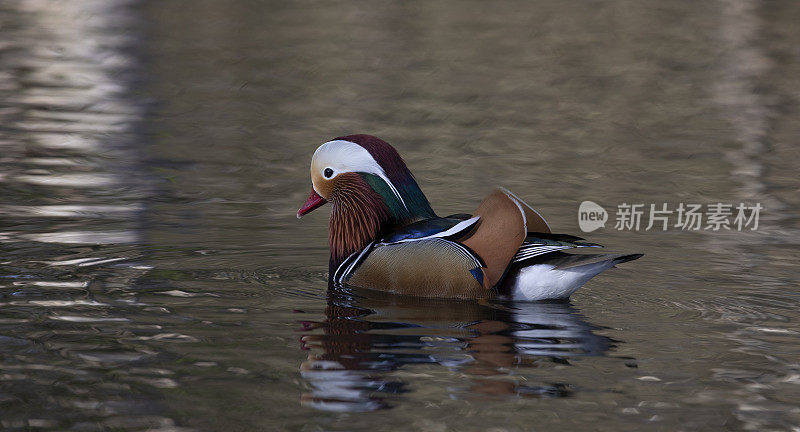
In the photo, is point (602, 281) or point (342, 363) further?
point (602, 281)

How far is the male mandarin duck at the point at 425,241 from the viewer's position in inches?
309

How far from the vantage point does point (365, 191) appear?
8.61m

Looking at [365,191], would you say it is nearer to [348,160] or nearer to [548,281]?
[348,160]

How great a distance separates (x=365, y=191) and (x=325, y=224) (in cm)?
248

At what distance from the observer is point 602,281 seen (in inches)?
349

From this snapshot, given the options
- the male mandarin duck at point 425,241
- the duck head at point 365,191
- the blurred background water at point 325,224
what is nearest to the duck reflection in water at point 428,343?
the blurred background water at point 325,224

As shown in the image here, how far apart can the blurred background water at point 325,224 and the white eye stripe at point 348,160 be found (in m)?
0.79

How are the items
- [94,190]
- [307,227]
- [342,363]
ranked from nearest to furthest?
[342,363] → [307,227] → [94,190]

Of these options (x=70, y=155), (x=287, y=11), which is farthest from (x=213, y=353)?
(x=287, y=11)

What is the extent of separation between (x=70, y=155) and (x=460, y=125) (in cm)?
520

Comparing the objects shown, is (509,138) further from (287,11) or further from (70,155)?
(287,11)

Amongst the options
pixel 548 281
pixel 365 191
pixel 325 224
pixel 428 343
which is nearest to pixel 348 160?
pixel 365 191

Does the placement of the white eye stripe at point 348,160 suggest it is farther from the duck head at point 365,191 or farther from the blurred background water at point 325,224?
the blurred background water at point 325,224

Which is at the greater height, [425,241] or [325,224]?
[425,241]
